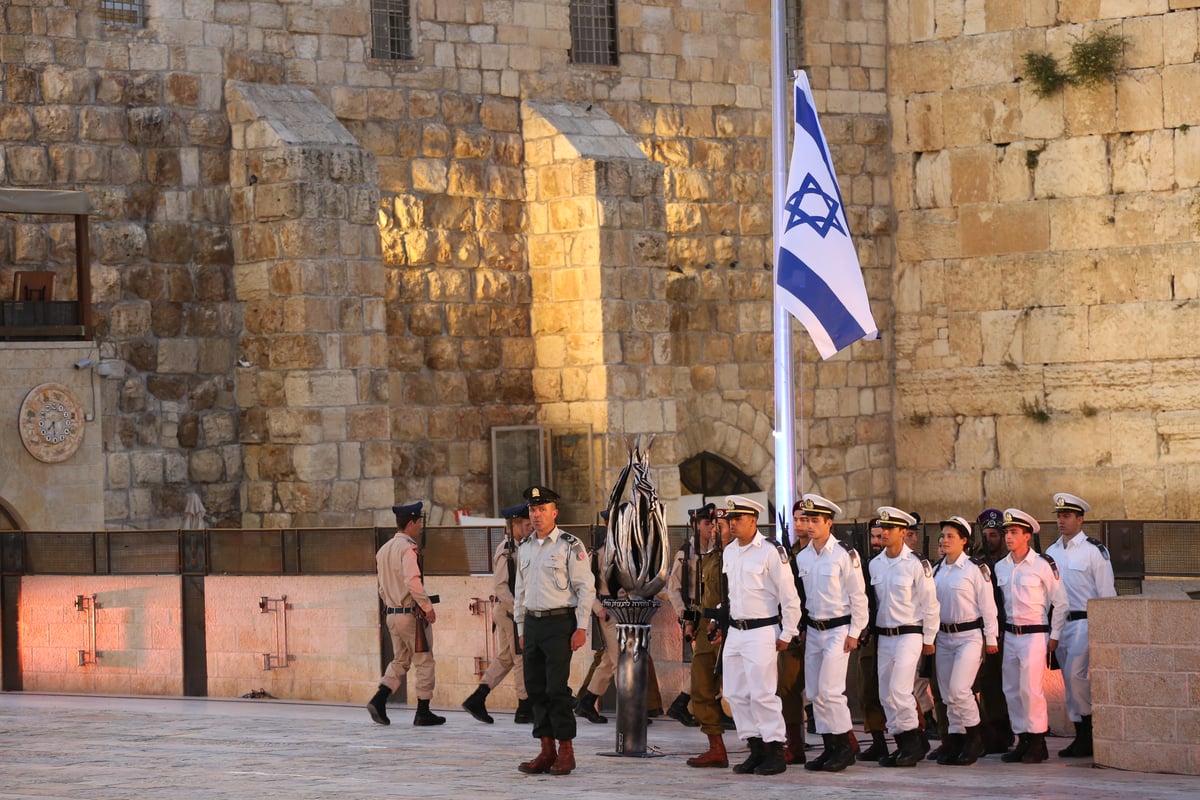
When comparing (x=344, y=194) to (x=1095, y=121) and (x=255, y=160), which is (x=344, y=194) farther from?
(x=1095, y=121)

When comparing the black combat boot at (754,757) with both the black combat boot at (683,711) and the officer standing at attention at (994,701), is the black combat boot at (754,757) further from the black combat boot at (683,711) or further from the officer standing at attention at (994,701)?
the black combat boot at (683,711)

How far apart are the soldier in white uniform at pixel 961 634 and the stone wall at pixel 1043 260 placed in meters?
10.5

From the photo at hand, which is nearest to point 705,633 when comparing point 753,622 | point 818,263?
point 753,622

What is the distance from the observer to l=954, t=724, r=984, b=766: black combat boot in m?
12.1

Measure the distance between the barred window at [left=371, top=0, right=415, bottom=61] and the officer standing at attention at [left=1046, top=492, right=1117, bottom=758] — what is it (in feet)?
32.3

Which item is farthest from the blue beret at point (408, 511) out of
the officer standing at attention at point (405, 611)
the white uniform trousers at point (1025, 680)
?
the white uniform trousers at point (1025, 680)

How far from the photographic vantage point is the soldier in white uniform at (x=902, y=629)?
1209cm

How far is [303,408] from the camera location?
63.4ft

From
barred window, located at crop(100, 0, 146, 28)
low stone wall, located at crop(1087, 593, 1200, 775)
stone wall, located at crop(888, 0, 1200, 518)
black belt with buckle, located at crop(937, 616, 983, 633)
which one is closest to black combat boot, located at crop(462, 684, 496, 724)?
black belt with buckle, located at crop(937, 616, 983, 633)

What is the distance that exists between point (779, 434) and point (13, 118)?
7.03 meters

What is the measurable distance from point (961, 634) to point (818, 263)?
168 inches

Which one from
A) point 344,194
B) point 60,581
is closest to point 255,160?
point 344,194

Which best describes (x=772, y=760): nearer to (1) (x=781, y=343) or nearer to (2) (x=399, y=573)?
(2) (x=399, y=573)

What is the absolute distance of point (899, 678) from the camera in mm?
12164
